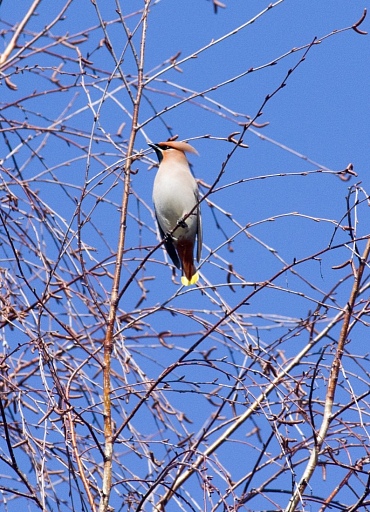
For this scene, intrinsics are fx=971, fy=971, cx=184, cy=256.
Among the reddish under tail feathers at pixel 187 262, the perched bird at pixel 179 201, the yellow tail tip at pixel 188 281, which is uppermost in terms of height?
the perched bird at pixel 179 201

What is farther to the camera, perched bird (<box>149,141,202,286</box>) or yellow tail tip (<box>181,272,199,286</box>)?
perched bird (<box>149,141,202,286</box>)

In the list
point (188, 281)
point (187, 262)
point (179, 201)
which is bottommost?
point (188, 281)

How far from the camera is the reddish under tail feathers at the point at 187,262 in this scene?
4.27 metres

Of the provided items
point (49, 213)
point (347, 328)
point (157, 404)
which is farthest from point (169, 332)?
point (347, 328)

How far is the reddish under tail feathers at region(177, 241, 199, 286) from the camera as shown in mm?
4273

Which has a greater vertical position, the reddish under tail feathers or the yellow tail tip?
the reddish under tail feathers

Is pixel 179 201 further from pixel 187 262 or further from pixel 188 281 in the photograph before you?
pixel 188 281

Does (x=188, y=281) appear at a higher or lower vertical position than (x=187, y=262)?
lower

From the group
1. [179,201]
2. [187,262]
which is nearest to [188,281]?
[187,262]

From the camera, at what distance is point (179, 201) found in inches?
173

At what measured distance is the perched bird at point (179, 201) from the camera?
173 inches

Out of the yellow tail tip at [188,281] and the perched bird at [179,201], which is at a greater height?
the perched bird at [179,201]

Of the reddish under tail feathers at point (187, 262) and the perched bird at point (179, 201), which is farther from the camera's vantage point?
the perched bird at point (179, 201)

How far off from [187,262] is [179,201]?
278mm
